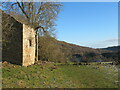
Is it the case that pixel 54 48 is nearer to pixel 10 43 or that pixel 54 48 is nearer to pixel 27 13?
pixel 27 13

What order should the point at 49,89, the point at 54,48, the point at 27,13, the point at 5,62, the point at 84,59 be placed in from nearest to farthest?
1. the point at 49,89
2. the point at 5,62
3. the point at 27,13
4. the point at 54,48
5. the point at 84,59

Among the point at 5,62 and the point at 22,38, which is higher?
the point at 22,38

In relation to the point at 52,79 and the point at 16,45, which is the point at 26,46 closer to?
the point at 16,45

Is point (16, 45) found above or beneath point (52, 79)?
above

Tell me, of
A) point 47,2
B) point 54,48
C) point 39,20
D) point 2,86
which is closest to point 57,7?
point 47,2

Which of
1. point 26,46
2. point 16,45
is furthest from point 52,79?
point 26,46

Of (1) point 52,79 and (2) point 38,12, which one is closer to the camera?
(1) point 52,79

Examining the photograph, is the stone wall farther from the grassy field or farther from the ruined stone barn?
the grassy field

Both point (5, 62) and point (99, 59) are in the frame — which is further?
point (99, 59)

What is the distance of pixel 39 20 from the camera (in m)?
25.3

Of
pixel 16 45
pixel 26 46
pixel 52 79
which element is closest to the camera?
pixel 52 79

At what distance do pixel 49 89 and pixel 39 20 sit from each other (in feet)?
56.6

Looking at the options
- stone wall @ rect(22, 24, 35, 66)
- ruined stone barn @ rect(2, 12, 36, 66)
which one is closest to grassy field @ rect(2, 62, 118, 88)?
ruined stone barn @ rect(2, 12, 36, 66)

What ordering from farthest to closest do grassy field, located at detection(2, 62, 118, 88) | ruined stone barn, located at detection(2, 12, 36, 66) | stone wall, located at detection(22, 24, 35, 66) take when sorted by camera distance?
stone wall, located at detection(22, 24, 35, 66)
ruined stone barn, located at detection(2, 12, 36, 66)
grassy field, located at detection(2, 62, 118, 88)
